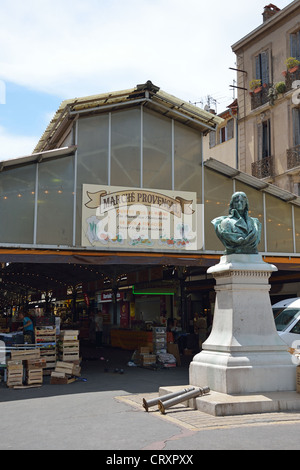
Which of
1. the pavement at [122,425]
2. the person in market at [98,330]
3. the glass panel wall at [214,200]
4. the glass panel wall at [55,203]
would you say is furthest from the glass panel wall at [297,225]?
the person in market at [98,330]

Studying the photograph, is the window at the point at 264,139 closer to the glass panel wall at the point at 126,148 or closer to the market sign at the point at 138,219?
the market sign at the point at 138,219

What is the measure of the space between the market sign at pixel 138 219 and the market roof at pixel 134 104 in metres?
2.44

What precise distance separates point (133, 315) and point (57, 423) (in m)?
22.3

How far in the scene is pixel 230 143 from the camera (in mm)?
30000

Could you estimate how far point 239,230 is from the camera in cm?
1016

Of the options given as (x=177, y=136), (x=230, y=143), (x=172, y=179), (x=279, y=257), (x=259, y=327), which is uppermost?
(x=230, y=143)

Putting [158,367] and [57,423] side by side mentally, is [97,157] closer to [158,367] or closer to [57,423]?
[158,367]

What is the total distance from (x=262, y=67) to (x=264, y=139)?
→ 11.8 feet

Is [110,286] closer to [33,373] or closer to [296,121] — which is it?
[296,121]

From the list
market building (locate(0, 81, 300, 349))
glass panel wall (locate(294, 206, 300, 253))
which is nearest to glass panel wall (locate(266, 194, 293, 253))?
market building (locate(0, 81, 300, 349))

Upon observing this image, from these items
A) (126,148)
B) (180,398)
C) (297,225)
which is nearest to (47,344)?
(126,148)

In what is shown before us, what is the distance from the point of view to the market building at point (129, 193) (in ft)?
51.5

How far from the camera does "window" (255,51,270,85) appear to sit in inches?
1027

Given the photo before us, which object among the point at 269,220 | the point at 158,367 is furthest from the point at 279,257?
the point at 158,367
